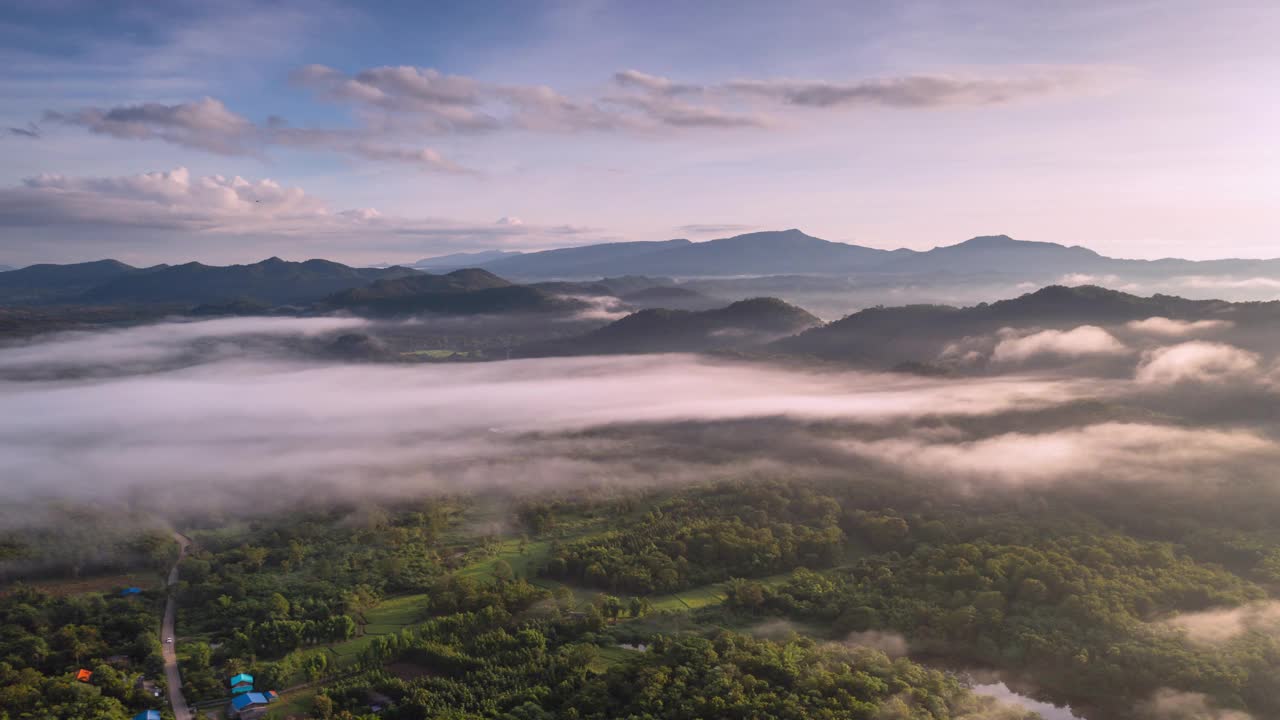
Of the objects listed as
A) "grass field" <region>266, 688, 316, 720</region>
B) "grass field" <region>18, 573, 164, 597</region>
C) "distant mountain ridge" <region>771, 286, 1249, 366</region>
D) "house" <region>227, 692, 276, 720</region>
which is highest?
"distant mountain ridge" <region>771, 286, 1249, 366</region>

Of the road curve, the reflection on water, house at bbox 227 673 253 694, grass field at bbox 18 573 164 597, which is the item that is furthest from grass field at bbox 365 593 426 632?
the reflection on water

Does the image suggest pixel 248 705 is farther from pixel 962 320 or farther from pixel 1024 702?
pixel 962 320

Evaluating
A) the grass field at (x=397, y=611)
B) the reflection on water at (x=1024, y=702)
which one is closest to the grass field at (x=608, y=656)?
the grass field at (x=397, y=611)

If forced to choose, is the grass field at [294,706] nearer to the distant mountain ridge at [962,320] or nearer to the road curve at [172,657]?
the road curve at [172,657]

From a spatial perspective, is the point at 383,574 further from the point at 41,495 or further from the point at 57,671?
the point at 41,495

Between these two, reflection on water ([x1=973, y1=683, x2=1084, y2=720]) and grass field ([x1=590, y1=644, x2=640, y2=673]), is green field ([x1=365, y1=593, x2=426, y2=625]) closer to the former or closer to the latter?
grass field ([x1=590, y1=644, x2=640, y2=673])

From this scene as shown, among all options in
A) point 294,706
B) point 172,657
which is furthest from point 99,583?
point 294,706

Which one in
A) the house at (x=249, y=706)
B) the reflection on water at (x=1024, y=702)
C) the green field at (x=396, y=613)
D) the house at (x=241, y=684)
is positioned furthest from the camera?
the green field at (x=396, y=613)
